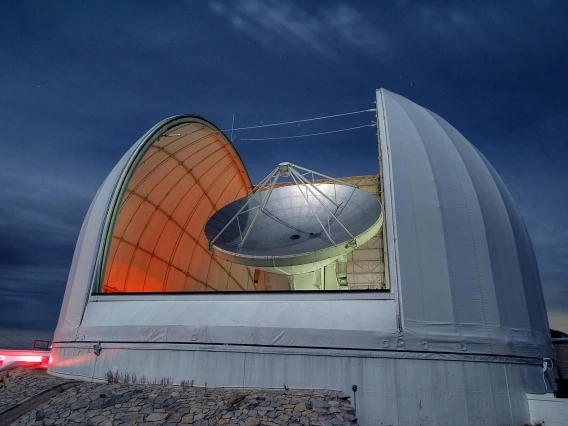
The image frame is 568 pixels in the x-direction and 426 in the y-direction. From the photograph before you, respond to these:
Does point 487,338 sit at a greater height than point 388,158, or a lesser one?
lesser

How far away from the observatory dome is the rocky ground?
782mm

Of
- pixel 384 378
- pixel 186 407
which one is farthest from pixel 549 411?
pixel 186 407

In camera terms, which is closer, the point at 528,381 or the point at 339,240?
the point at 528,381

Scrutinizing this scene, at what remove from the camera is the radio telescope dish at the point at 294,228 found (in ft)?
53.6

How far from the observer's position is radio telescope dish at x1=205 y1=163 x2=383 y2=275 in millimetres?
16344

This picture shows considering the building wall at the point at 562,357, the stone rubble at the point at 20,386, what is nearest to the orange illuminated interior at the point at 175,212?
the stone rubble at the point at 20,386

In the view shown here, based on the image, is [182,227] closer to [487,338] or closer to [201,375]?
[201,375]

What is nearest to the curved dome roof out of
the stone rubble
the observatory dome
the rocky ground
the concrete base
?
the observatory dome

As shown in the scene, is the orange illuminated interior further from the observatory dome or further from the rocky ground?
the rocky ground

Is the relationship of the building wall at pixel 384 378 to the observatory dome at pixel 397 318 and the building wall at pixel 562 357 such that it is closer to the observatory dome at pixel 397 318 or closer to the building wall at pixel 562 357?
the observatory dome at pixel 397 318

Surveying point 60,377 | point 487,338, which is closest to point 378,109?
point 487,338

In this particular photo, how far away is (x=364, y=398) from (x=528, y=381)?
16.9ft

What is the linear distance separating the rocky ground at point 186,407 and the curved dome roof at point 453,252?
3.15 m

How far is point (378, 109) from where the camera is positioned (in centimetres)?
1565
